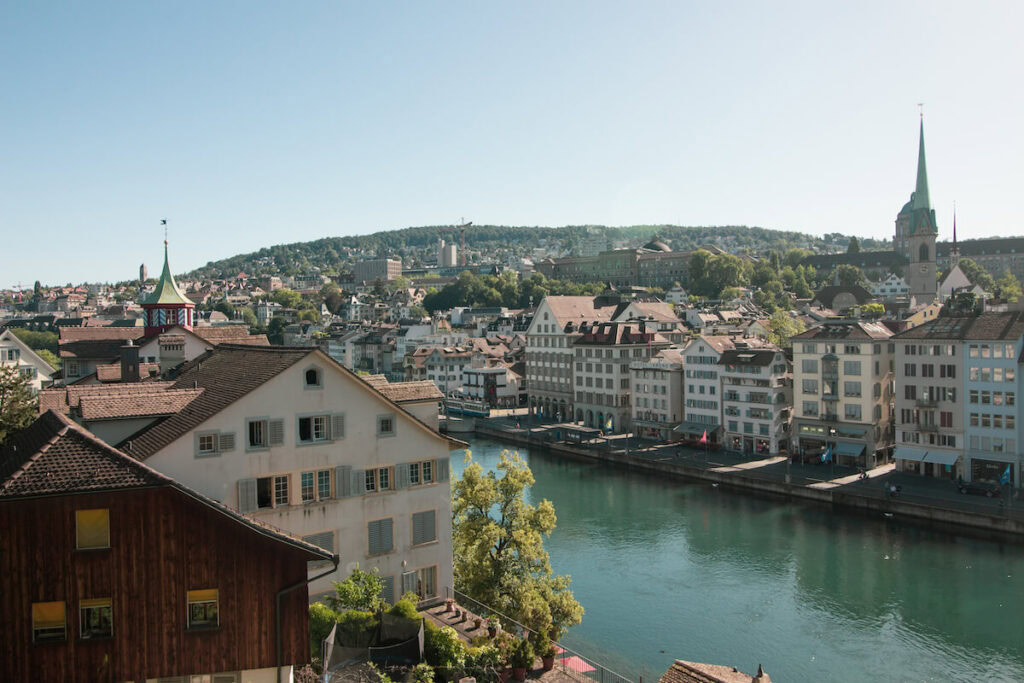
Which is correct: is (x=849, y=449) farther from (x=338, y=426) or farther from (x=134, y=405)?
(x=134, y=405)

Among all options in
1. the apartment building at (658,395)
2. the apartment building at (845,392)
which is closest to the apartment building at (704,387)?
the apartment building at (658,395)

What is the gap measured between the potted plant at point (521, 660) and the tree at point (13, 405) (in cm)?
1076

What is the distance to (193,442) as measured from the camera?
15734 mm

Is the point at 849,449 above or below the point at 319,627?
below

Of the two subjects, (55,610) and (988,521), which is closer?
(55,610)

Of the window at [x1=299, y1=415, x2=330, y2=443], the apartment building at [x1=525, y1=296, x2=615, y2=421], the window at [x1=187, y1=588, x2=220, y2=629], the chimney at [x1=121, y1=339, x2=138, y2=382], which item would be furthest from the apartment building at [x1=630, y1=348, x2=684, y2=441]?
the window at [x1=187, y1=588, x2=220, y2=629]

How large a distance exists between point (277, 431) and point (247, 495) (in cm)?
132

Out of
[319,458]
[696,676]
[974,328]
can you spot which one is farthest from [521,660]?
[974,328]

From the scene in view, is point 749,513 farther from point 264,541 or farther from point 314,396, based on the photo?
point 264,541

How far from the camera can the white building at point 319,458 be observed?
1599cm

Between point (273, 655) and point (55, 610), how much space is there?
2.38 m

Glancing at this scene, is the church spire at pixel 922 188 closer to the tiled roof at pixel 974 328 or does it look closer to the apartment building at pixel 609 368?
the apartment building at pixel 609 368

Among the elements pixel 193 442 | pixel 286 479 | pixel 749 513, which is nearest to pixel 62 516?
pixel 193 442

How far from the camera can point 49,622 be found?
30.4 feet
